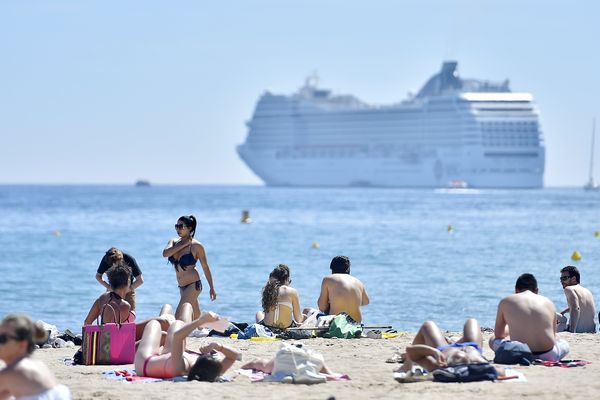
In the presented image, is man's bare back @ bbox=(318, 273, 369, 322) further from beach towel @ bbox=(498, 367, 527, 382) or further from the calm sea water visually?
the calm sea water

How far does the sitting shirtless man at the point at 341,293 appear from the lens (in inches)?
489

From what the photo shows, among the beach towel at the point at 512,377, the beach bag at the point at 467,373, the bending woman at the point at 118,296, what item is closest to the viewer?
the beach bag at the point at 467,373

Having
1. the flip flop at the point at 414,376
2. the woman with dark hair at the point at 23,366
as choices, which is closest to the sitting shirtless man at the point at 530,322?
the flip flop at the point at 414,376

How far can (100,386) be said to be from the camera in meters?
9.11

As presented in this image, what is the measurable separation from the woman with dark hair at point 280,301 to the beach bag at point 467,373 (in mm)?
3500

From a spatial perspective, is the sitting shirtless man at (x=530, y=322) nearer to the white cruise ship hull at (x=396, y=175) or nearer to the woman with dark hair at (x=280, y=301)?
the woman with dark hair at (x=280, y=301)

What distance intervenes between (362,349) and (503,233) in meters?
37.5

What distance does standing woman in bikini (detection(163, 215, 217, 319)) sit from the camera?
1196 centimetres

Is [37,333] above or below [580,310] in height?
above

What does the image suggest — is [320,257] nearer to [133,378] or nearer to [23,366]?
[133,378]

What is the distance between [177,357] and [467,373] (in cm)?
202

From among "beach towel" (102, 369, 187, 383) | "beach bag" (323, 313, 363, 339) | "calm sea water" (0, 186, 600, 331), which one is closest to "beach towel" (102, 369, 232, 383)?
"beach towel" (102, 369, 187, 383)

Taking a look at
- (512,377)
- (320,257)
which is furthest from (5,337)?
(320,257)

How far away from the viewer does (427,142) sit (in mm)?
128875
